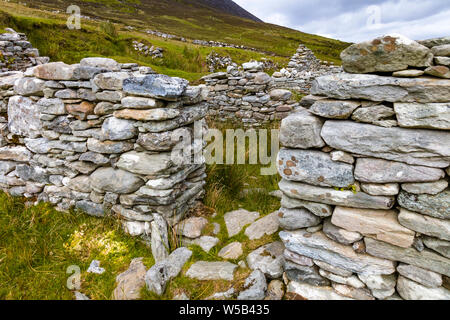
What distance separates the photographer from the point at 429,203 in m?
2.16

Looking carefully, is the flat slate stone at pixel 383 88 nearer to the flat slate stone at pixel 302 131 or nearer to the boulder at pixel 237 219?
the flat slate stone at pixel 302 131

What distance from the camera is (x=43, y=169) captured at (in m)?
4.36

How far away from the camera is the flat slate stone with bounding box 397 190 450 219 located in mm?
2107

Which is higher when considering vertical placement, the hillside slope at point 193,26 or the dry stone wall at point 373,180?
the hillside slope at point 193,26

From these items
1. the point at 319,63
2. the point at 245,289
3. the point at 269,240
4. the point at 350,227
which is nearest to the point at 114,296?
the point at 245,289

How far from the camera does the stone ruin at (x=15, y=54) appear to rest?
7.74 m

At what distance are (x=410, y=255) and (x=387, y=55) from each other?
70.5 inches

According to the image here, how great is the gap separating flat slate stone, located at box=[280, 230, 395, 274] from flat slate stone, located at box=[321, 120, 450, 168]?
3.22ft

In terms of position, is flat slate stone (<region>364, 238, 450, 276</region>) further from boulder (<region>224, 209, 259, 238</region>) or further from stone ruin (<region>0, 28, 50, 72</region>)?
stone ruin (<region>0, 28, 50, 72</region>)

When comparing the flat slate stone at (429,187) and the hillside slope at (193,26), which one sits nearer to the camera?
the flat slate stone at (429,187)

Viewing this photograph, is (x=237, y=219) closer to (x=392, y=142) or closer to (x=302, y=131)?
(x=302, y=131)

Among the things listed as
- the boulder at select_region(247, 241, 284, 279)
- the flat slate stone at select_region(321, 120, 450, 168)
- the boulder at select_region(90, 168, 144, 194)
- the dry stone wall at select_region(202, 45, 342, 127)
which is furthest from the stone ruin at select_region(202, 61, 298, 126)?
the flat slate stone at select_region(321, 120, 450, 168)

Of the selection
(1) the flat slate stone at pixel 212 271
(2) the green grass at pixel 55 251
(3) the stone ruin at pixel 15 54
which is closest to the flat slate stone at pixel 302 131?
(1) the flat slate stone at pixel 212 271

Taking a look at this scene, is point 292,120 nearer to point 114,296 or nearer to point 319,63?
point 114,296
